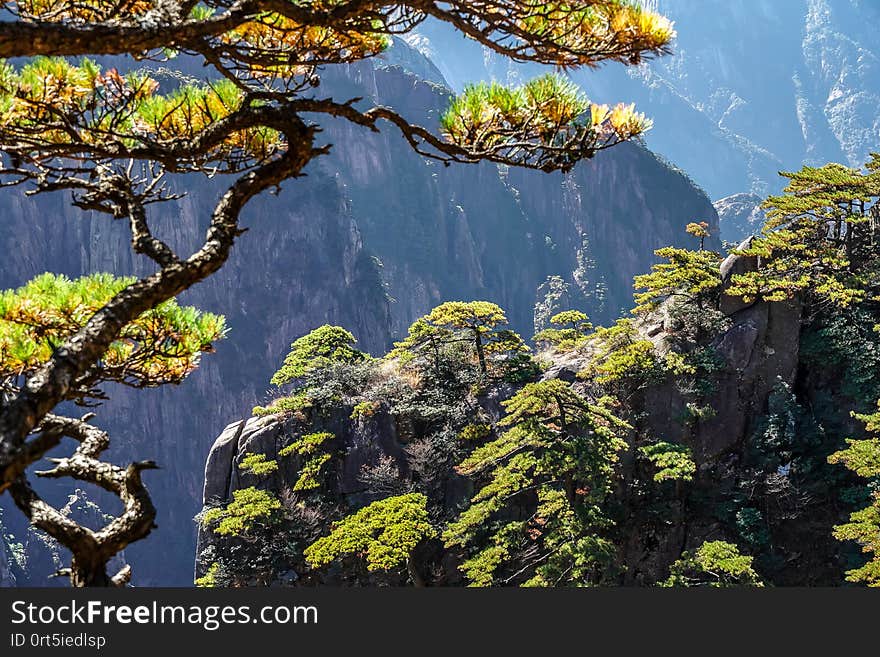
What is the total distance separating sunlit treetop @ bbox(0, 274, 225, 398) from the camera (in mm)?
1987

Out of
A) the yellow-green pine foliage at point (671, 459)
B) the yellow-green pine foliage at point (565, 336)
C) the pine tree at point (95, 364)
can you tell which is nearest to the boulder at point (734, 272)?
the yellow-green pine foliage at point (565, 336)

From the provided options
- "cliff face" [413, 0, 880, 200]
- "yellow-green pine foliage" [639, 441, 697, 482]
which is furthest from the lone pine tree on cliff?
"cliff face" [413, 0, 880, 200]

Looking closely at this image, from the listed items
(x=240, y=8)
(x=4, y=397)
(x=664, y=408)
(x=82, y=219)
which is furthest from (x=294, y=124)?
(x=82, y=219)

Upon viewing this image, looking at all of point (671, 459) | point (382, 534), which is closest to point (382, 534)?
point (382, 534)

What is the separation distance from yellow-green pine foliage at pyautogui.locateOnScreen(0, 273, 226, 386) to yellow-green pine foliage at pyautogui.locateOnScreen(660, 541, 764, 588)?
30.1 ft

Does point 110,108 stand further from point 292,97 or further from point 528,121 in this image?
point 528,121

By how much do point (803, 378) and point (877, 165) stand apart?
4.68 meters

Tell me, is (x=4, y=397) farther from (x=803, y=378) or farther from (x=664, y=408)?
(x=803, y=378)

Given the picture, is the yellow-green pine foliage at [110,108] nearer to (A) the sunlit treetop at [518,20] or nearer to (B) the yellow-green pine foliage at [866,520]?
(A) the sunlit treetop at [518,20]

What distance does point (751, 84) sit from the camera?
124m

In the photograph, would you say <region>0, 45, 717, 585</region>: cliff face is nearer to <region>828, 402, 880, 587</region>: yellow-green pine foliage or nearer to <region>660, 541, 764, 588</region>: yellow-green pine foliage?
<region>660, 541, 764, 588</region>: yellow-green pine foliage

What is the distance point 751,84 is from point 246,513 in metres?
134

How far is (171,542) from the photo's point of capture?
136 feet

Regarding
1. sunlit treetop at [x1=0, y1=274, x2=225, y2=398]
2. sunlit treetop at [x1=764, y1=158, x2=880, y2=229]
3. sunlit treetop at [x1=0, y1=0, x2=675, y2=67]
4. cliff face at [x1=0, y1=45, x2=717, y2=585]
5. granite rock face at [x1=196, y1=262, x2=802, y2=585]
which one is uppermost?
cliff face at [x1=0, y1=45, x2=717, y2=585]
